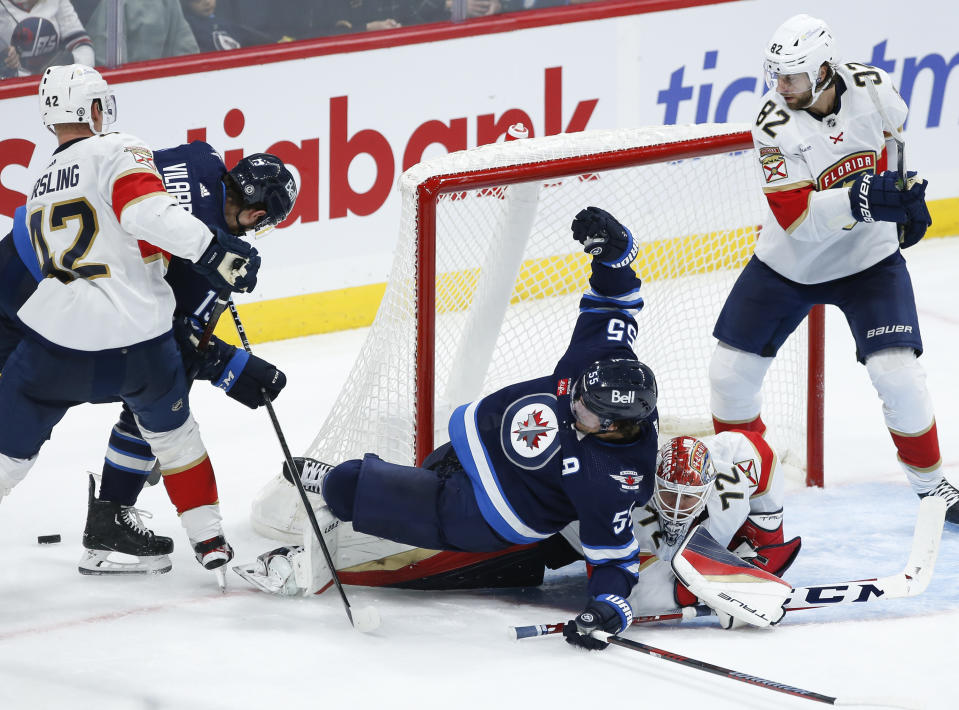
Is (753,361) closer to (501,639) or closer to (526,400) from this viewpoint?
(526,400)

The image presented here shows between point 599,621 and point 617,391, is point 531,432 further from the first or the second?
point 599,621

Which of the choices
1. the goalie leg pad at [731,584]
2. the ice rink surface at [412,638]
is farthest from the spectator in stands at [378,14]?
the goalie leg pad at [731,584]

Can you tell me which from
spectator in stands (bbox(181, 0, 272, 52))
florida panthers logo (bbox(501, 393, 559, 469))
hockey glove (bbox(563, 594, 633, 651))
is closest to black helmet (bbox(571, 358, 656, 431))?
florida panthers logo (bbox(501, 393, 559, 469))

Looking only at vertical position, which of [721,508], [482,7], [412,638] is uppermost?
[482,7]

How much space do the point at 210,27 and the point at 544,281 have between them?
5.62 feet

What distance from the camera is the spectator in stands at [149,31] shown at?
492cm

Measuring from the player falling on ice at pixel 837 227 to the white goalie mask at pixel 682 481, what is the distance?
63 cm

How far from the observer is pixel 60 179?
9.97 feet

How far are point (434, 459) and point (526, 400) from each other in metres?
0.32

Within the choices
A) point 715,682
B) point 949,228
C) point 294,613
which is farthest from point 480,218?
point 949,228

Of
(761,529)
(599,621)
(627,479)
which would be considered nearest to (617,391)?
(627,479)

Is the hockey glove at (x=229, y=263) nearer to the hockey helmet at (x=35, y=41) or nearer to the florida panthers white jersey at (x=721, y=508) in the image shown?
the florida panthers white jersey at (x=721, y=508)

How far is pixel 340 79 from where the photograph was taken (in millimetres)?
5320

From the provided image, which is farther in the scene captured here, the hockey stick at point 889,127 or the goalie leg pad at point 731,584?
the hockey stick at point 889,127
